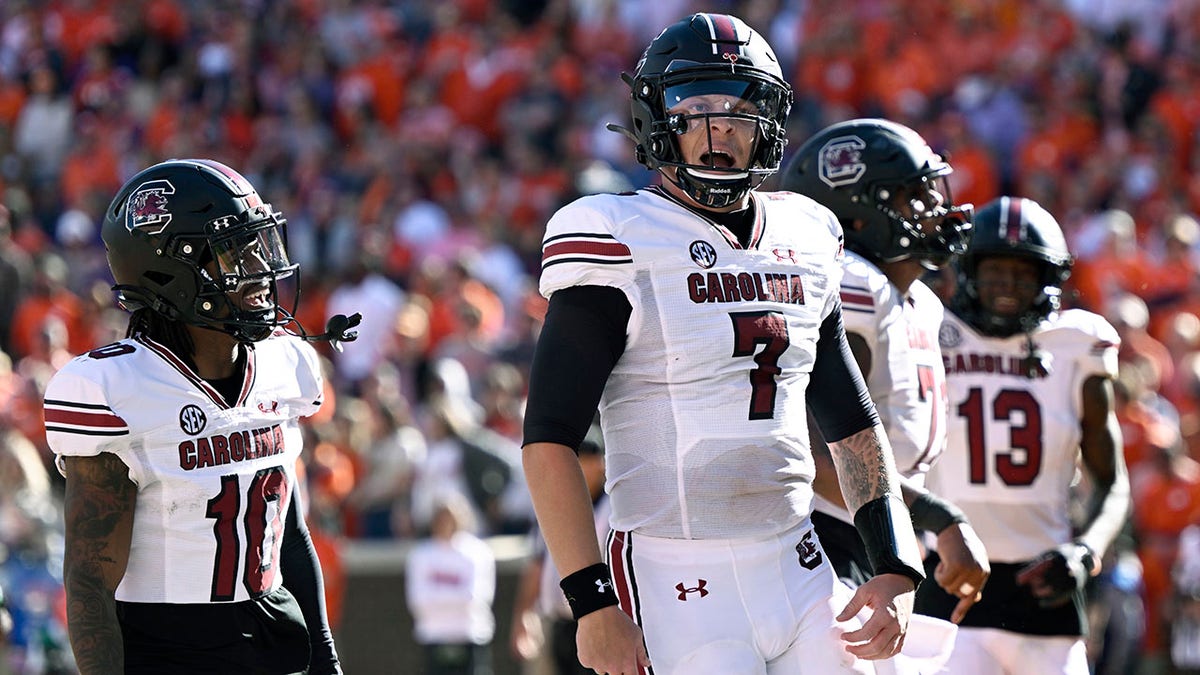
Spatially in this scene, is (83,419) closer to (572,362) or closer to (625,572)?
(572,362)

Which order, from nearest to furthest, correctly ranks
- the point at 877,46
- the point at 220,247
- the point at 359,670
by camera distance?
the point at 220,247, the point at 359,670, the point at 877,46

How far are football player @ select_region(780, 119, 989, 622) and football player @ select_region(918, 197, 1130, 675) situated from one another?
1.37 feet

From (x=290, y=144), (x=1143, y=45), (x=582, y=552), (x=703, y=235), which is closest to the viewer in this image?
(x=582, y=552)

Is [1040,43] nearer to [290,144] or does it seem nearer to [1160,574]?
[1160,574]

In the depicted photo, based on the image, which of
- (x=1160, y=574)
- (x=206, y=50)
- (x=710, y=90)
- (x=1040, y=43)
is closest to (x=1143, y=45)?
(x=1040, y=43)

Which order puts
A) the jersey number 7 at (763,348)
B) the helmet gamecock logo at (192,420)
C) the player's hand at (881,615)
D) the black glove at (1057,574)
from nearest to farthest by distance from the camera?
1. the player's hand at (881,615)
2. the jersey number 7 at (763,348)
3. the helmet gamecock logo at (192,420)
4. the black glove at (1057,574)

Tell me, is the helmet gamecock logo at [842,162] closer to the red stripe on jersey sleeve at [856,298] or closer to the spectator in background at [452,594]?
the red stripe on jersey sleeve at [856,298]

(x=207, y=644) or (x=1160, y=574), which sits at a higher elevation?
(x=207, y=644)

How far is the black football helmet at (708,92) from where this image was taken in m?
3.62

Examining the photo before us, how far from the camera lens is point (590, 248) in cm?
344

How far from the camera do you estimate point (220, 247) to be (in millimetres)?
3889

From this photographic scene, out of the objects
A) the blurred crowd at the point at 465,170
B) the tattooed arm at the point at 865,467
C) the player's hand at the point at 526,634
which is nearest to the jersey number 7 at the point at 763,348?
the tattooed arm at the point at 865,467

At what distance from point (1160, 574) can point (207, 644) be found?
6.34 meters

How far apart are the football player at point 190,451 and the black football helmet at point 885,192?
1.57 metres
